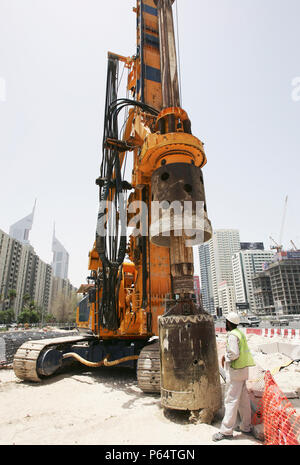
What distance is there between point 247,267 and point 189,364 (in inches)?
6191

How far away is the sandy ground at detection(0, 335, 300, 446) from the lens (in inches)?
152

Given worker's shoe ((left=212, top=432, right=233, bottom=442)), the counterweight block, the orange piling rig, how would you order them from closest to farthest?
worker's shoe ((left=212, top=432, right=233, bottom=442)) → the counterweight block → the orange piling rig

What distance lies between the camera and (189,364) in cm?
443

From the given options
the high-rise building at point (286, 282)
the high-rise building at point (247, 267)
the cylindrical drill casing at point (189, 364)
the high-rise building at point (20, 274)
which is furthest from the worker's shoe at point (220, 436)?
the high-rise building at point (247, 267)

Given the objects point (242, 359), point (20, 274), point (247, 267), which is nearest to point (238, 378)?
point (242, 359)

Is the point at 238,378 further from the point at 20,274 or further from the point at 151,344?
the point at 20,274

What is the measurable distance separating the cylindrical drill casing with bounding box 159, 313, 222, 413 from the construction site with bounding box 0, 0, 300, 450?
2 centimetres

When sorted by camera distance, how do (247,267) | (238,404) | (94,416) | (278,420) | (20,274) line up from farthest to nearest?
(247,267) → (20,274) → (94,416) → (238,404) → (278,420)

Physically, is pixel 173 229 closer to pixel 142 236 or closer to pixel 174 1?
pixel 142 236

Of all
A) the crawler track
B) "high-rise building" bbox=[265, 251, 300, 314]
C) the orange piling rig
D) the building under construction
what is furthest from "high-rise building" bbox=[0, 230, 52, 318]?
the building under construction

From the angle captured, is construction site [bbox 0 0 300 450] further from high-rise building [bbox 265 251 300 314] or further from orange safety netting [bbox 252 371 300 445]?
high-rise building [bbox 265 251 300 314]

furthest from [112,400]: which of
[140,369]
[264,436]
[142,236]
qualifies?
[142,236]

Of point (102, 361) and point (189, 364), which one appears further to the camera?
point (102, 361)

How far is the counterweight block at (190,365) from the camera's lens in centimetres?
436
